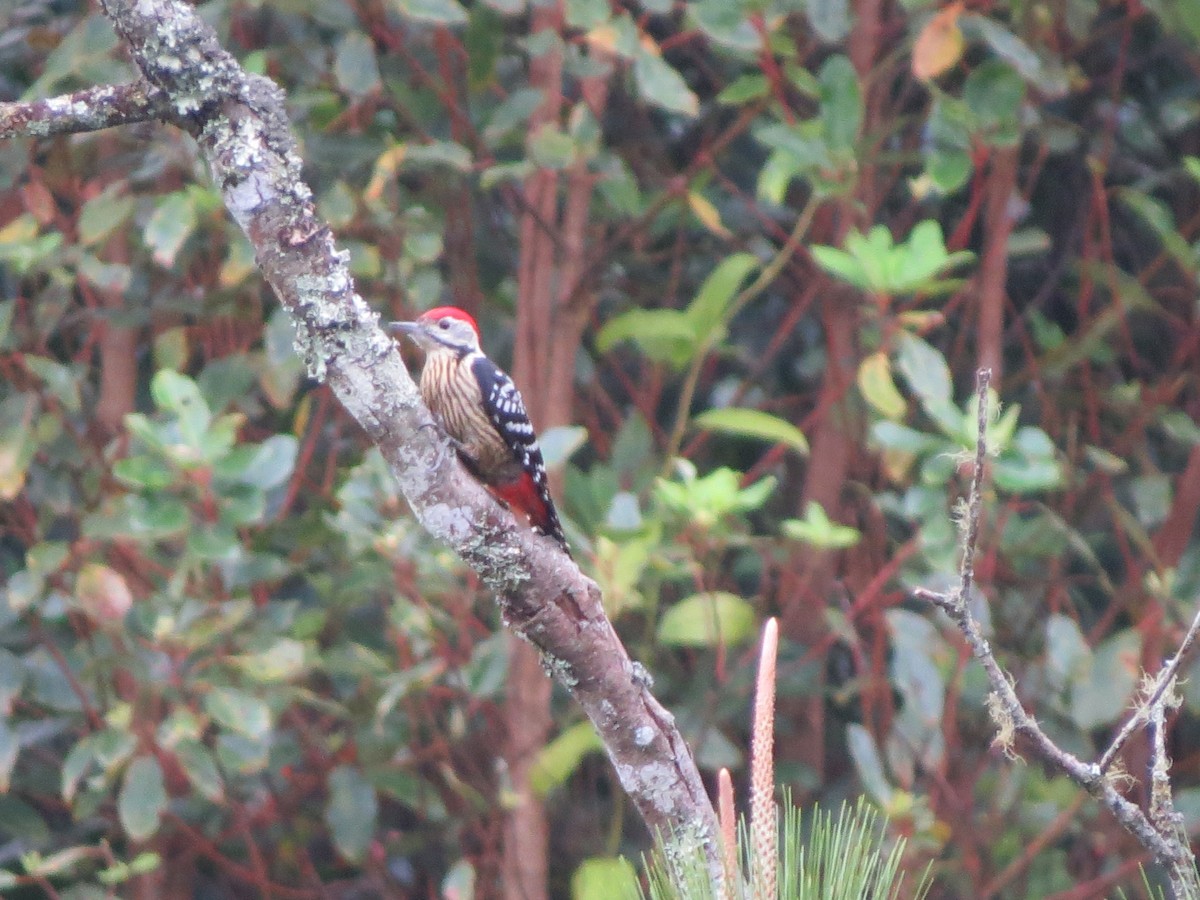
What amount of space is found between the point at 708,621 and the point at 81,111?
2093 millimetres

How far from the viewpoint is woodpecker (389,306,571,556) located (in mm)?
3498

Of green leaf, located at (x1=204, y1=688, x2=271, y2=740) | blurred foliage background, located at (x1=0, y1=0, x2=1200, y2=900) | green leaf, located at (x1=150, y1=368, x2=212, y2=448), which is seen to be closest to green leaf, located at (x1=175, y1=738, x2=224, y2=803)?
blurred foliage background, located at (x1=0, y1=0, x2=1200, y2=900)

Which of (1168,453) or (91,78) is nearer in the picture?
(91,78)

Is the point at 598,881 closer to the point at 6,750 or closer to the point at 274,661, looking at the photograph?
the point at 274,661

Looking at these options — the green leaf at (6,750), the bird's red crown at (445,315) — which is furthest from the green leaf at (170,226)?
the green leaf at (6,750)

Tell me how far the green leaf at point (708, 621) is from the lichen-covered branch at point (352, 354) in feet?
4.67

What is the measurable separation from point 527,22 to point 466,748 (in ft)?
6.80

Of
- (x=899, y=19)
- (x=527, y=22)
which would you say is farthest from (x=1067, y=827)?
(x=527, y=22)

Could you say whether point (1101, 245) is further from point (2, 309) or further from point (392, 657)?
point (2, 309)

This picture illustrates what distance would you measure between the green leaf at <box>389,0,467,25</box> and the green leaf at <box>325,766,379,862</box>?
1906 mm

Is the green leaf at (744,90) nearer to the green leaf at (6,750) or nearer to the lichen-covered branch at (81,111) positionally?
the lichen-covered branch at (81,111)

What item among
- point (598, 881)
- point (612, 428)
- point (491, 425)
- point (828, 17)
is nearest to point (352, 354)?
point (491, 425)

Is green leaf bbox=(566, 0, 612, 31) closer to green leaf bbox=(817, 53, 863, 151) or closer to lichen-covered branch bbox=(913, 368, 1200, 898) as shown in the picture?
green leaf bbox=(817, 53, 863, 151)

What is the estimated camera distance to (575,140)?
12.8ft
